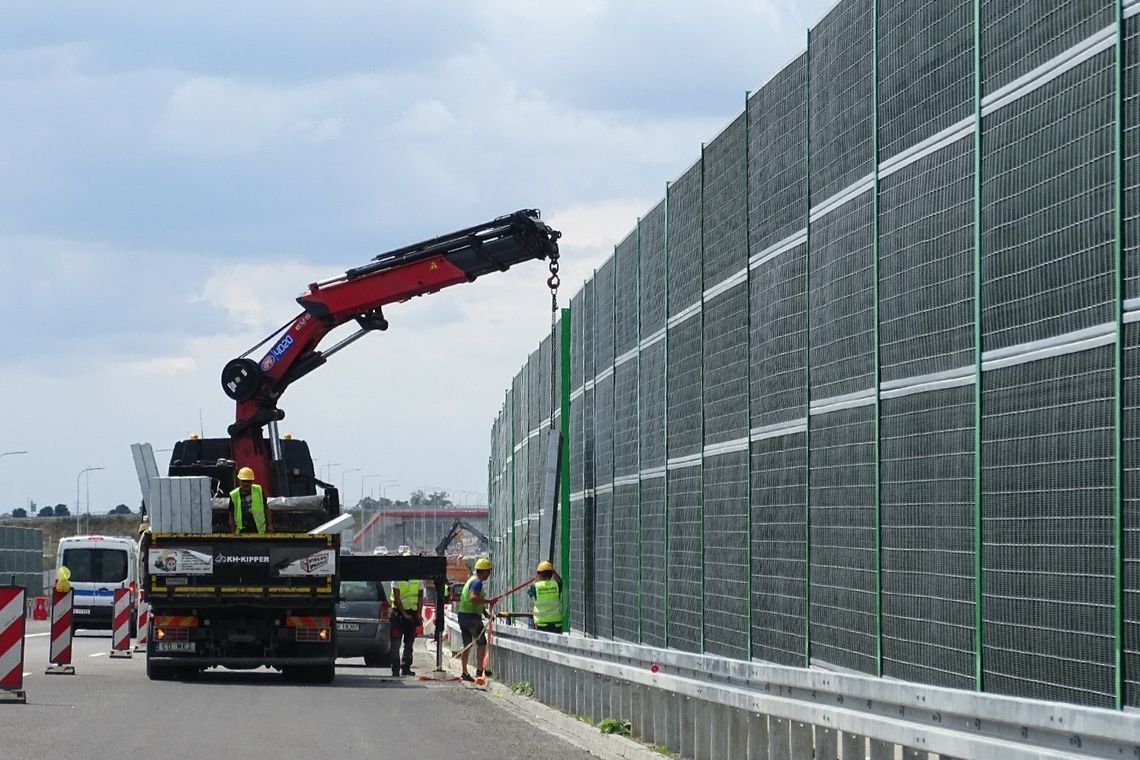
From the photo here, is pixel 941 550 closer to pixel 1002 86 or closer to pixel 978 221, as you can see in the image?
pixel 978 221

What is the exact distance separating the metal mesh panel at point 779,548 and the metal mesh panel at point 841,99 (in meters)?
2.00

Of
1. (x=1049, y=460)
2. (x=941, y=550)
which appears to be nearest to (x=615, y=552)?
(x=941, y=550)

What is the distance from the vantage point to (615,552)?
2173cm

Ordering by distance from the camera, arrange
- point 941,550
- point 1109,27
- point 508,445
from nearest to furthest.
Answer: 1. point 1109,27
2. point 941,550
3. point 508,445

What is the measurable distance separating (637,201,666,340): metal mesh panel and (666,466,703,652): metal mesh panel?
77.1 inches

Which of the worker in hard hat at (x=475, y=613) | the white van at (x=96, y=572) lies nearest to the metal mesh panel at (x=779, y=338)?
the worker in hard hat at (x=475, y=613)

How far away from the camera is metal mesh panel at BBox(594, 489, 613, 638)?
72.4ft

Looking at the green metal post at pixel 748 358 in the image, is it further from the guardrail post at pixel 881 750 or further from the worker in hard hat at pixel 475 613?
the worker in hard hat at pixel 475 613

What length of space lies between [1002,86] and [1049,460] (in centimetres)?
203

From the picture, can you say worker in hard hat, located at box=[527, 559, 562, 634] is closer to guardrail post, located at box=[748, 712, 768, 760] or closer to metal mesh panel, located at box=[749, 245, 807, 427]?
metal mesh panel, located at box=[749, 245, 807, 427]

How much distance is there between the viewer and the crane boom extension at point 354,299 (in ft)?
85.9

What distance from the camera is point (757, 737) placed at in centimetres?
1109

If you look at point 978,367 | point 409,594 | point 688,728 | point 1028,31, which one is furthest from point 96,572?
point 1028,31

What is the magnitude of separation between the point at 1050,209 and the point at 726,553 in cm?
737
